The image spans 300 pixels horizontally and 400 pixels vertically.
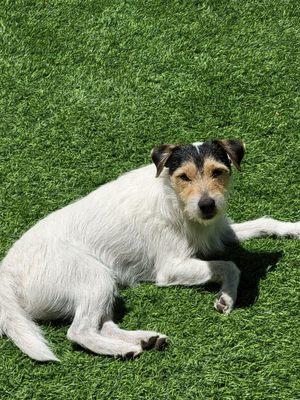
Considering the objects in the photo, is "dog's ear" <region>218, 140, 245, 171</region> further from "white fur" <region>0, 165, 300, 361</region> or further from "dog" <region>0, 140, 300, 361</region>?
"white fur" <region>0, 165, 300, 361</region>

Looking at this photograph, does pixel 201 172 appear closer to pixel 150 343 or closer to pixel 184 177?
pixel 184 177

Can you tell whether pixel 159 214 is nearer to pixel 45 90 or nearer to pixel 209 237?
pixel 209 237

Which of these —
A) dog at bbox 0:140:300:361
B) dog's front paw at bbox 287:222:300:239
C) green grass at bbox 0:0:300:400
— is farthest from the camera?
dog's front paw at bbox 287:222:300:239

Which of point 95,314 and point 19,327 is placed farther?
point 95,314

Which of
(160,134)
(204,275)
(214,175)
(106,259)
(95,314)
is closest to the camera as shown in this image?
(95,314)

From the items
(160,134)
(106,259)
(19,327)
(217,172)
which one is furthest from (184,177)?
(160,134)

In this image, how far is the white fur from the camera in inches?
201

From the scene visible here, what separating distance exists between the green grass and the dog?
14cm

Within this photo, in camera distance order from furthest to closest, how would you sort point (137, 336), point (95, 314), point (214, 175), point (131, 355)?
point (214, 175), point (95, 314), point (137, 336), point (131, 355)

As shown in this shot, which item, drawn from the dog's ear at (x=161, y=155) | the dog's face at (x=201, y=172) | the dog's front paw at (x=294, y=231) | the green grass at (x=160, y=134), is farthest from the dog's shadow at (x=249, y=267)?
the dog's ear at (x=161, y=155)

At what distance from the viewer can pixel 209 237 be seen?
18.4ft

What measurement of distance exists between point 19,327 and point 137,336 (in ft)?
2.64

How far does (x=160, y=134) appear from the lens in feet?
22.9

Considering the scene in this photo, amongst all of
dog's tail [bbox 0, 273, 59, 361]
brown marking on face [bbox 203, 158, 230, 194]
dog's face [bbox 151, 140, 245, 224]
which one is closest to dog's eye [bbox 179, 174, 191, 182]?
dog's face [bbox 151, 140, 245, 224]
